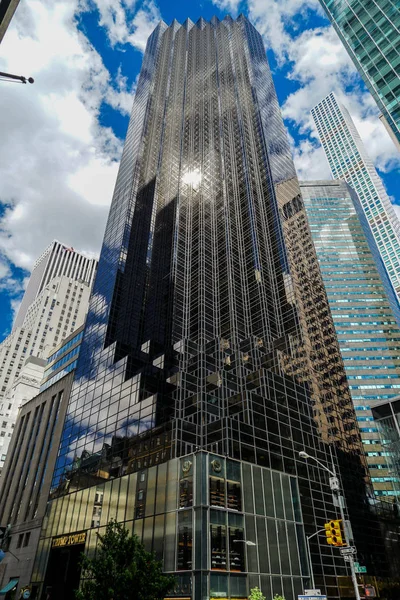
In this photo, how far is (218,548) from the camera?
32656 mm

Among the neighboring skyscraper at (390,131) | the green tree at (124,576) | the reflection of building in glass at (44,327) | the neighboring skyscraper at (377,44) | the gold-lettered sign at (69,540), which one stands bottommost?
the green tree at (124,576)

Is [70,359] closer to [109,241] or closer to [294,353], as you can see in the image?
[109,241]

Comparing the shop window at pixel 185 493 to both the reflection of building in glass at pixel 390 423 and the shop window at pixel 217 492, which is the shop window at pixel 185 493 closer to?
the shop window at pixel 217 492

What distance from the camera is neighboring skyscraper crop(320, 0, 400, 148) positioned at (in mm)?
57500

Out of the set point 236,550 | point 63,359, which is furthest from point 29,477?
point 236,550

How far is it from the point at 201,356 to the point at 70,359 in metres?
24.9

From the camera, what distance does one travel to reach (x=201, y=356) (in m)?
55.8

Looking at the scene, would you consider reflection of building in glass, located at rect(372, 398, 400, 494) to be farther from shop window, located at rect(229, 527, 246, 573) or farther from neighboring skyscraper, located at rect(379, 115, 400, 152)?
neighboring skyscraper, located at rect(379, 115, 400, 152)

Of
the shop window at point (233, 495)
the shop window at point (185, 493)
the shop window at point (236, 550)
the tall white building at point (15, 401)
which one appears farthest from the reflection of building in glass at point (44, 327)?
the shop window at point (236, 550)

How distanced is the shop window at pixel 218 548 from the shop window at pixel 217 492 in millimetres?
1764

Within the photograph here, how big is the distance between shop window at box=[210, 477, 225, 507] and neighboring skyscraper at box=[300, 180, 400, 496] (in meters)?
61.5

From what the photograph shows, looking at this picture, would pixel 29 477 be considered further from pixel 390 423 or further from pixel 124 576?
pixel 390 423

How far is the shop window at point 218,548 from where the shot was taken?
3203cm

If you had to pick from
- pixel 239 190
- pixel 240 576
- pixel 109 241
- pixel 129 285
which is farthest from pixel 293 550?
pixel 239 190
